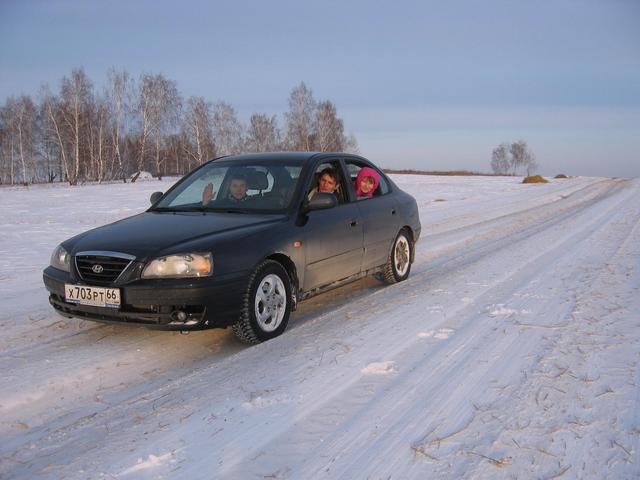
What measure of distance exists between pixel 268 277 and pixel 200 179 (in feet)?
5.94

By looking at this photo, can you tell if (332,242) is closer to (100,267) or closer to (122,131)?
(100,267)

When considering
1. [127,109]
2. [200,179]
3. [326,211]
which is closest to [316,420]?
[326,211]

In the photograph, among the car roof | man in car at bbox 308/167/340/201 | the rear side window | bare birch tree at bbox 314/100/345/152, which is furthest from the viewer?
bare birch tree at bbox 314/100/345/152

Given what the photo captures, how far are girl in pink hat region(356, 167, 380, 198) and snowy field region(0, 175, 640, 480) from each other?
44.1 inches

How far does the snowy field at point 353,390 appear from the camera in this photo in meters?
2.61

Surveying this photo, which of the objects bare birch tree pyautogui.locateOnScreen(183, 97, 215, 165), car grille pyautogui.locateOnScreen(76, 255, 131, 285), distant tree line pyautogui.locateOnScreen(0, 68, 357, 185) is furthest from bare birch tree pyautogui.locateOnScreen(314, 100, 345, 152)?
car grille pyautogui.locateOnScreen(76, 255, 131, 285)

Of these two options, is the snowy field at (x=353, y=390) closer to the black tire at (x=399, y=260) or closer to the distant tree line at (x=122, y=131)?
the black tire at (x=399, y=260)

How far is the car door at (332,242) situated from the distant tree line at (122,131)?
40459mm

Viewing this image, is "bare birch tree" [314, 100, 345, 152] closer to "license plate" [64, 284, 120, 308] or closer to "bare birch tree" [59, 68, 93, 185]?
"bare birch tree" [59, 68, 93, 185]

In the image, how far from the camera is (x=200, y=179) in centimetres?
581

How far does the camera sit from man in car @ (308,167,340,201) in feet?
18.8

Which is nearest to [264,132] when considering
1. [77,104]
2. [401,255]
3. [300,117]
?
[300,117]

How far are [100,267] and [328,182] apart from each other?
2492 millimetres

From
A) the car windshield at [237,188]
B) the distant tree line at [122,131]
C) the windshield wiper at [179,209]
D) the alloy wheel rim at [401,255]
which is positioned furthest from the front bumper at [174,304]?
the distant tree line at [122,131]
